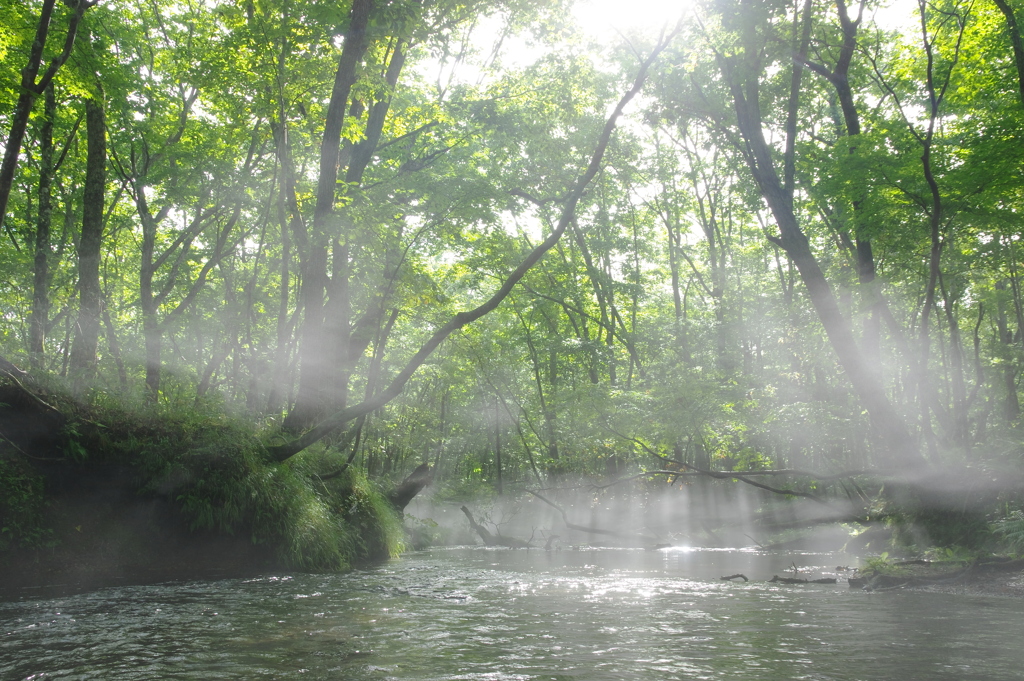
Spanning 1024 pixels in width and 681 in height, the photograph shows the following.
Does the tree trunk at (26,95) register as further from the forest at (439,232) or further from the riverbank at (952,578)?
the riverbank at (952,578)

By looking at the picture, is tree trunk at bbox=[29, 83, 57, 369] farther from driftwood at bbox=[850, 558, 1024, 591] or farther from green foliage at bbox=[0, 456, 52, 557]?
driftwood at bbox=[850, 558, 1024, 591]

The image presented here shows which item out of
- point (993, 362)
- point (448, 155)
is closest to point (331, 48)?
point (448, 155)

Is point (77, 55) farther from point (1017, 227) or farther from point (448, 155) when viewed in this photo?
point (1017, 227)

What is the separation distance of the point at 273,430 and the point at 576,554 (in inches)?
328

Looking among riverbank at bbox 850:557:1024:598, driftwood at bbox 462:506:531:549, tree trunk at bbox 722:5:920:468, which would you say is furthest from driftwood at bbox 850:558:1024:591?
driftwood at bbox 462:506:531:549

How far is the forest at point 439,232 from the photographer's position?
884cm

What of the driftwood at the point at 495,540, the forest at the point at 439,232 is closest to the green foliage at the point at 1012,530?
the forest at the point at 439,232

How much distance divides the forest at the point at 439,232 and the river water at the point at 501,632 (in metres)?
2.11

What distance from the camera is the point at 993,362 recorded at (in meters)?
22.0

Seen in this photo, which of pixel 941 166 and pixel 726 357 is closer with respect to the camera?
pixel 941 166

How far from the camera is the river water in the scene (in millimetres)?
4355

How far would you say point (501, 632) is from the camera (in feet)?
18.7

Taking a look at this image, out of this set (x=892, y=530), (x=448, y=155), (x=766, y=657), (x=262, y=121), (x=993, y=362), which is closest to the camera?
(x=766, y=657)

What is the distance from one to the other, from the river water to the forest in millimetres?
2105
